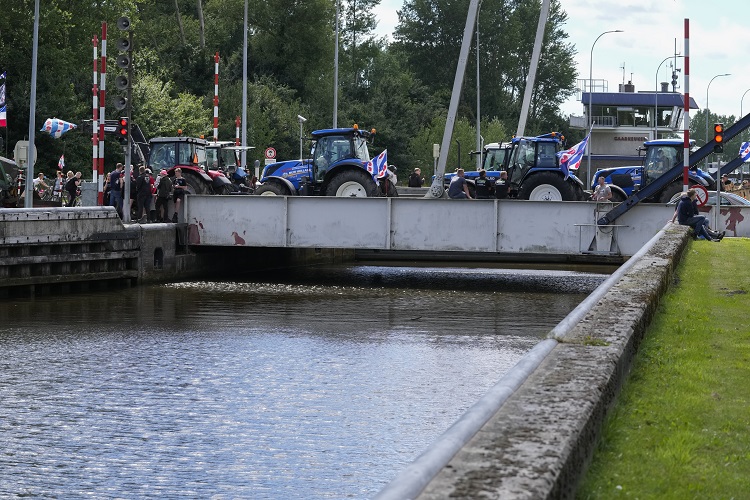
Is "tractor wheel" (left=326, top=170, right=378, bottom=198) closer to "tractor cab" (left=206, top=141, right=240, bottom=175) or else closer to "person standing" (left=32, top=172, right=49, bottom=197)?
"tractor cab" (left=206, top=141, right=240, bottom=175)

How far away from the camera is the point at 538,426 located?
17.2 ft

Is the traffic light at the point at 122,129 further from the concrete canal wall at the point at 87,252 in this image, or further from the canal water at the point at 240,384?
the canal water at the point at 240,384

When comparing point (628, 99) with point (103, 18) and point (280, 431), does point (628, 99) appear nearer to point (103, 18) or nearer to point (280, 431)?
point (103, 18)

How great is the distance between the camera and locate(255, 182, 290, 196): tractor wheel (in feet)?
104

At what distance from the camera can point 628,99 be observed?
7094cm

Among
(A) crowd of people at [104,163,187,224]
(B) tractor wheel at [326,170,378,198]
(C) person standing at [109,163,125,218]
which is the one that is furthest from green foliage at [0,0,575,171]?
(B) tractor wheel at [326,170,378,198]

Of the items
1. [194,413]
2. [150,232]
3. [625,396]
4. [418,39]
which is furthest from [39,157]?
[418,39]

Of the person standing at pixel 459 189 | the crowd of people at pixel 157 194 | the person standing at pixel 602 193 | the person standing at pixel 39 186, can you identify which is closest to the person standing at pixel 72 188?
the crowd of people at pixel 157 194

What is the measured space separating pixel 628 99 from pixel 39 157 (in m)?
36.5

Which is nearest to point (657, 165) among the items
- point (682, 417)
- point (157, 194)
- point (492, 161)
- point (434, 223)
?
point (492, 161)

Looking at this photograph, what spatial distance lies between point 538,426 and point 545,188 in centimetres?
2538

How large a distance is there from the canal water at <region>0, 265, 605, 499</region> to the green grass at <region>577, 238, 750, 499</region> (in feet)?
7.59

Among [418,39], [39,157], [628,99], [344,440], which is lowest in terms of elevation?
[344,440]

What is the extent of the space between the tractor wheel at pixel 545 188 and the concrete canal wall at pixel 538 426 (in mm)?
21524
